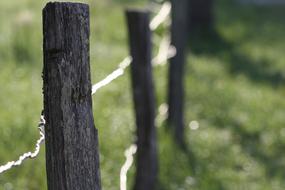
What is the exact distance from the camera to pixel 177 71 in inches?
284

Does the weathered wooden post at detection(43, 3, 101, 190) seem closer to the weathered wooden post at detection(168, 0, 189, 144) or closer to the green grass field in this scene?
the green grass field

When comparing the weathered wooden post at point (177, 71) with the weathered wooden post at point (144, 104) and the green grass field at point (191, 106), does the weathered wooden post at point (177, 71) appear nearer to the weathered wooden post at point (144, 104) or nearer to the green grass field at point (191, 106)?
the green grass field at point (191, 106)

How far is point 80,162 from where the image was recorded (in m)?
2.73

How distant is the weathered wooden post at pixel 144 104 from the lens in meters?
5.41

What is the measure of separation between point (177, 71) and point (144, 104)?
1739mm

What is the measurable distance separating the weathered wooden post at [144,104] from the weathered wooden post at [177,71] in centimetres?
144

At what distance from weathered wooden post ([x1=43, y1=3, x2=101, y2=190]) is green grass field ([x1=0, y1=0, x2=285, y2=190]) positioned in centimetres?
286

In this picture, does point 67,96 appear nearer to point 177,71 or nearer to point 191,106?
point 177,71

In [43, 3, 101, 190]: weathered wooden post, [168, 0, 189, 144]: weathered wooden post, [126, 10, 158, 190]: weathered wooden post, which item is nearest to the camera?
[43, 3, 101, 190]: weathered wooden post

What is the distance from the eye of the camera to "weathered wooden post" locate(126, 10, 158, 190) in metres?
5.41

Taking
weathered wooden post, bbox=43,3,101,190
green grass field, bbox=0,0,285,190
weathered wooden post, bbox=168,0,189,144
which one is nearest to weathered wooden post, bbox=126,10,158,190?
green grass field, bbox=0,0,285,190

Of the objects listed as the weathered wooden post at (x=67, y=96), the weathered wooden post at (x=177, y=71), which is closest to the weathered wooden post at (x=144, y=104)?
the weathered wooden post at (x=177, y=71)

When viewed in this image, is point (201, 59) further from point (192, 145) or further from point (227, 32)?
point (192, 145)

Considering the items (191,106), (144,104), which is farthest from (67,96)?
(191,106)
